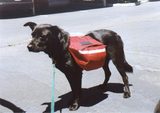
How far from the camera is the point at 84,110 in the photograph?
6137mm

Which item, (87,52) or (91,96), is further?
(91,96)

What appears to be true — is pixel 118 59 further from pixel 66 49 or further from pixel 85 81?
pixel 85 81

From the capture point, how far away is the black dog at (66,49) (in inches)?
221

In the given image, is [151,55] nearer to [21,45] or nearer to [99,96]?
[99,96]

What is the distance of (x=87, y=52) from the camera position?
6035 mm

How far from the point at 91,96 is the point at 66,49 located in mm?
1216

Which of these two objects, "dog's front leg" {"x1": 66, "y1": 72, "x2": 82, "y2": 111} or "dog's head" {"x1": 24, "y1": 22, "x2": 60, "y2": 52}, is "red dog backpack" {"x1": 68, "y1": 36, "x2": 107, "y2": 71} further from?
"dog's head" {"x1": 24, "y1": 22, "x2": 60, "y2": 52}

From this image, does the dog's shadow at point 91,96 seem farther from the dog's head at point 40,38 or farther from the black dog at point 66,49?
the dog's head at point 40,38

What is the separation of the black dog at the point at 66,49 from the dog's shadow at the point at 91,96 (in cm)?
23

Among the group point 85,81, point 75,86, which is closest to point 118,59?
point 75,86

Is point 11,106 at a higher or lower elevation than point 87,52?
lower

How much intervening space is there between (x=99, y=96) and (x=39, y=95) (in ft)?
3.33

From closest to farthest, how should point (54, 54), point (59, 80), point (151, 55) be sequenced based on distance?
point (54, 54) → point (59, 80) → point (151, 55)

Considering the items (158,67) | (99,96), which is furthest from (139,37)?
(99,96)
